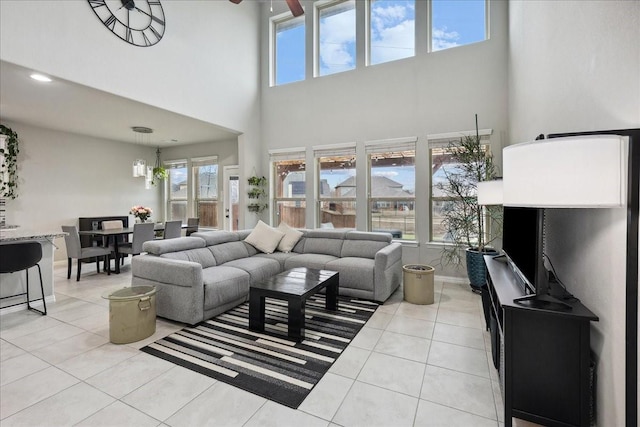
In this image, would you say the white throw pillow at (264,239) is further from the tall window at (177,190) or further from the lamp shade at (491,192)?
the tall window at (177,190)

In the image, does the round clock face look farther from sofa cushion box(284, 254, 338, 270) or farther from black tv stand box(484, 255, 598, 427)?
black tv stand box(484, 255, 598, 427)

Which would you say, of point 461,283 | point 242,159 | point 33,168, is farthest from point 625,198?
point 33,168

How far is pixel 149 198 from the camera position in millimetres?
7910

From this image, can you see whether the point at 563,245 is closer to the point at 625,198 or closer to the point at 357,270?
the point at 625,198

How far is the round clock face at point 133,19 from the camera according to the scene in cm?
379

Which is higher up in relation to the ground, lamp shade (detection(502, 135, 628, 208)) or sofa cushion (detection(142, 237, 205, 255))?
lamp shade (detection(502, 135, 628, 208))

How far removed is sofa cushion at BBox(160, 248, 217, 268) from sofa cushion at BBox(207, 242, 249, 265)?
3.7 inches

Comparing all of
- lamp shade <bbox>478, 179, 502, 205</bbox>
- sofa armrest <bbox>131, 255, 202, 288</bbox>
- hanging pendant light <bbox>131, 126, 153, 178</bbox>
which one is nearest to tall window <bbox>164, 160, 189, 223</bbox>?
hanging pendant light <bbox>131, 126, 153, 178</bbox>

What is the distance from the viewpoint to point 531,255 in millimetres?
1733

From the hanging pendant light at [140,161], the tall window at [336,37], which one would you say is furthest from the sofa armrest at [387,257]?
the hanging pendant light at [140,161]

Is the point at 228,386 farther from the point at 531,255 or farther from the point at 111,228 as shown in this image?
the point at 111,228

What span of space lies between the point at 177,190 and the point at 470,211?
23.3 feet

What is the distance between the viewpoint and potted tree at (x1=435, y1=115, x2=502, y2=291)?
4172mm

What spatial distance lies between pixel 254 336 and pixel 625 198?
2.72 meters
